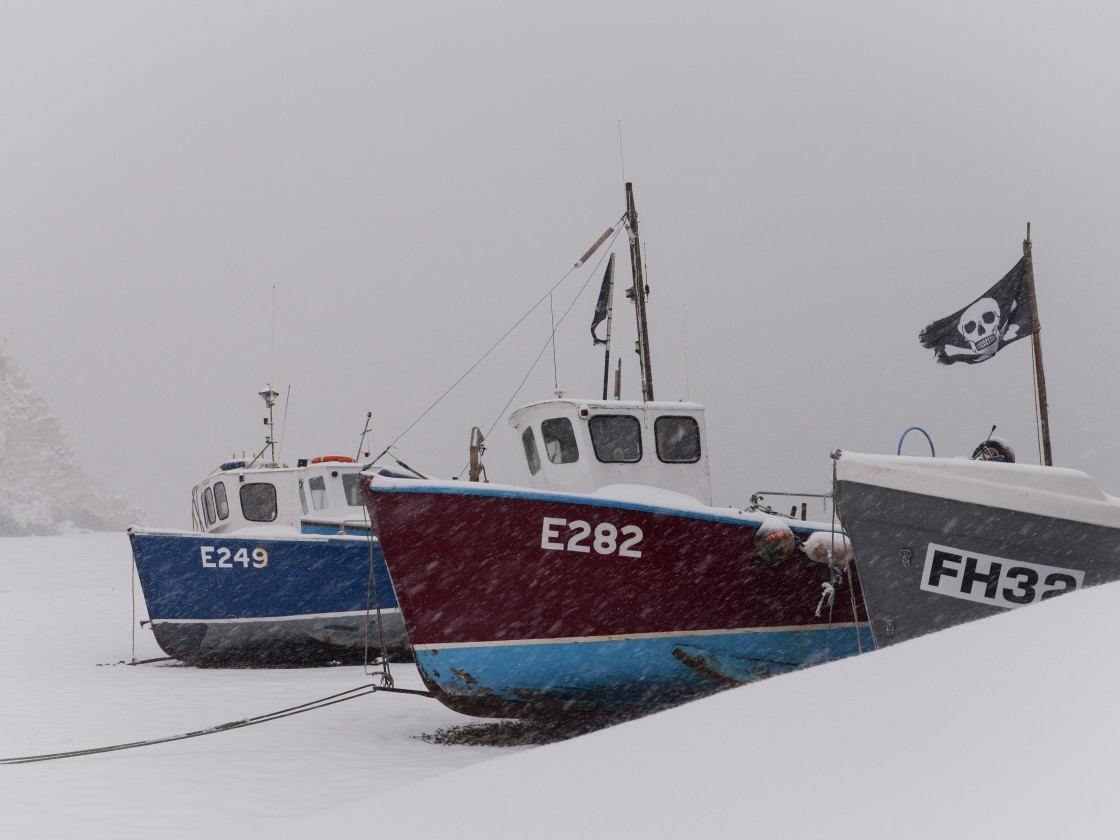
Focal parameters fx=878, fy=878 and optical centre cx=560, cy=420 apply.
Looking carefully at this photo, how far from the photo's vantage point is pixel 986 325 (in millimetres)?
11000

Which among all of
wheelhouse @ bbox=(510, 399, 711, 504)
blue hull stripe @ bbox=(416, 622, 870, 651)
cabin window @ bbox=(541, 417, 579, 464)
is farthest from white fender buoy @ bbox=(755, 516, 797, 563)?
cabin window @ bbox=(541, 417, 579, 464)

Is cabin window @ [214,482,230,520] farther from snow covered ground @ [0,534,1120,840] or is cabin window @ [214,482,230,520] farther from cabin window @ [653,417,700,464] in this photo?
snow covered ground @ [0,534,1120,840]

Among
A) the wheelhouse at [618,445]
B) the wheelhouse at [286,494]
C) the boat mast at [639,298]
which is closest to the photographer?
the wheelhouse at [618,445]

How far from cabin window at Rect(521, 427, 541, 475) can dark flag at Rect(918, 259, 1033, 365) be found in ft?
17.8

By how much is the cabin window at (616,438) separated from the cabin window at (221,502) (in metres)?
8.20

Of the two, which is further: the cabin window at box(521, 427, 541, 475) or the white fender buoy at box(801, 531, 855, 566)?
the cabin window at box(521, 427, 541, 475)

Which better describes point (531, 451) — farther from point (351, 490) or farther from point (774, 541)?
point (351, 490)

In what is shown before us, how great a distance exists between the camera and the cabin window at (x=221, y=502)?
48.3 ft

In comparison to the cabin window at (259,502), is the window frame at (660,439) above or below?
above

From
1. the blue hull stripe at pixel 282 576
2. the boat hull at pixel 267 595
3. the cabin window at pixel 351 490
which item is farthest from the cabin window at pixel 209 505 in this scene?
the cabin window at pixel 351 490

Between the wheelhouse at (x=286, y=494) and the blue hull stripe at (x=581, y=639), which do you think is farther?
the wheelhouse at (x=286, y=494)

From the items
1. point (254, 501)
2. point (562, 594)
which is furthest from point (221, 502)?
point (562, 594)

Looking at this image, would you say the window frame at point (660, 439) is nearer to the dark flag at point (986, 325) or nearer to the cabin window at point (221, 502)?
the dark flag at point (986, 325)

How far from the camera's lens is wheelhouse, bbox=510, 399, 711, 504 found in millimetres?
9109
